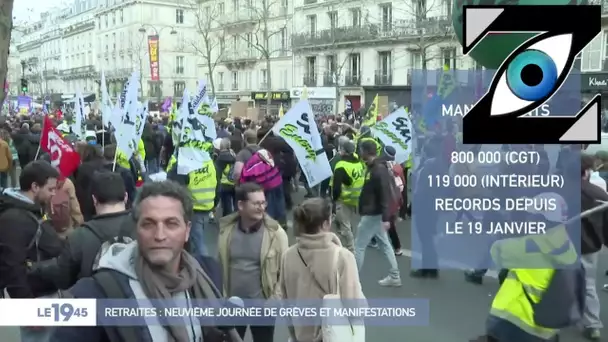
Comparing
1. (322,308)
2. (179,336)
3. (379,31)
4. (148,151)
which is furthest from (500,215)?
(148,151)

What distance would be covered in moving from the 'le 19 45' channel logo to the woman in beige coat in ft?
3.80

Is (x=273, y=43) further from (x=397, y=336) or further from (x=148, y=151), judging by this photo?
(x=397, y=336)

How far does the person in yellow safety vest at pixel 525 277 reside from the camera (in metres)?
2.51

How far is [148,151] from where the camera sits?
13203 millimetres

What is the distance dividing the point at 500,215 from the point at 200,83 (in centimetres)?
672

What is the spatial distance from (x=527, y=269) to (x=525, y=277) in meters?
0.08

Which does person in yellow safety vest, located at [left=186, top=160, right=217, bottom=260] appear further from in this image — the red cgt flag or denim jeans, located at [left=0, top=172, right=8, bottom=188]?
denim jeans, located at [left=0, top=172, right=8, bottom=188]

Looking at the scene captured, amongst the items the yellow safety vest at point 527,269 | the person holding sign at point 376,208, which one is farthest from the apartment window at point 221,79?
the yellow safety vest at point 527,269

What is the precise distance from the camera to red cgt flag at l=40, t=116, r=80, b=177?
19.8ft

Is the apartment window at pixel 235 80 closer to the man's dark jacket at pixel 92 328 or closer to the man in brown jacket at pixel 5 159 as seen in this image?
the man in brown jacket at pixel 5 159

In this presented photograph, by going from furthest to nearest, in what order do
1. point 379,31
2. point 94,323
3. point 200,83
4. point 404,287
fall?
point 200,83
point 404,287
point 379,31
point 94,323

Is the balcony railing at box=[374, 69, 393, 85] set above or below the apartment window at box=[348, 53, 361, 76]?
below

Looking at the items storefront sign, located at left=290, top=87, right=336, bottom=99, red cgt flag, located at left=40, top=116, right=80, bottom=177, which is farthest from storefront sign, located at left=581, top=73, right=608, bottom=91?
storefront sign, located at left=290, top=87, right=336, bottom=99
